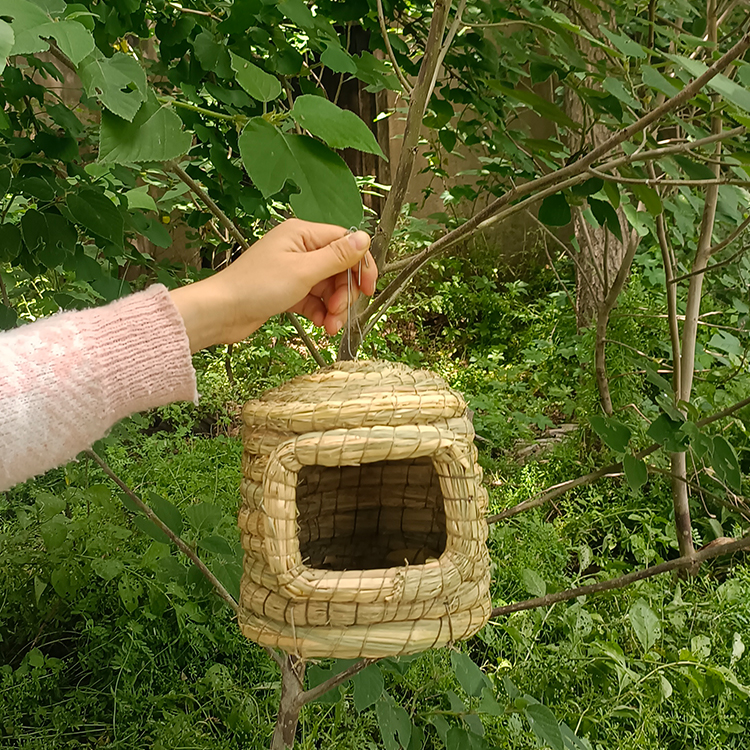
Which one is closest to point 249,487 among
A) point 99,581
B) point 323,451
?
point 323,451

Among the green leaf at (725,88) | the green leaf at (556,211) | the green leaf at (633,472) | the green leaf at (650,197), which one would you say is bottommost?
the green leaf at (633,472)

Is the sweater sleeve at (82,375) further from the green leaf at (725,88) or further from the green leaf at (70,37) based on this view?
the green leaf at (725,88)

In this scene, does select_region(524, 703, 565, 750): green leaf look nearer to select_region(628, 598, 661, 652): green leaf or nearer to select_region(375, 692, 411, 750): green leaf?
select_region(375, 692, 411, 750): green leaf

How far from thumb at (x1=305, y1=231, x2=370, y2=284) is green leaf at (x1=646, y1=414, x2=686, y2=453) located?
536 mm

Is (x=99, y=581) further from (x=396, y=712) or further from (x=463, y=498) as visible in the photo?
(x=463, y=498)

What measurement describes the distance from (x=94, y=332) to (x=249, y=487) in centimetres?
21

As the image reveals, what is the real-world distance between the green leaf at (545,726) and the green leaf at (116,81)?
899 millimetres

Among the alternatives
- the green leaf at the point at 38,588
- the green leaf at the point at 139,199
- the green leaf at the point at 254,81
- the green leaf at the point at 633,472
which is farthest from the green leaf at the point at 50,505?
the green leaf at the point at 254,81

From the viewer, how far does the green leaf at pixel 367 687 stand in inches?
38.3

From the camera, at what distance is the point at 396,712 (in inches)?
39.5

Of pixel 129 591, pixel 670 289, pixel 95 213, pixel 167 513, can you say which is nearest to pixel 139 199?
pixel 95 213

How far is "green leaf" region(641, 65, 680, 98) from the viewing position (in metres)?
0.66

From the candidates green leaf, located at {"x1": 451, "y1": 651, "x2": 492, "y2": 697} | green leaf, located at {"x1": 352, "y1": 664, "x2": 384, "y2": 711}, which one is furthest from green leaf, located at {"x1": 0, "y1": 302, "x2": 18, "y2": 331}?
green leaf, located at {"x1": 451, "y1": 651, "x2": 492, "y2": 697}

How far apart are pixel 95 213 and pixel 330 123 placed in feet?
1.91
